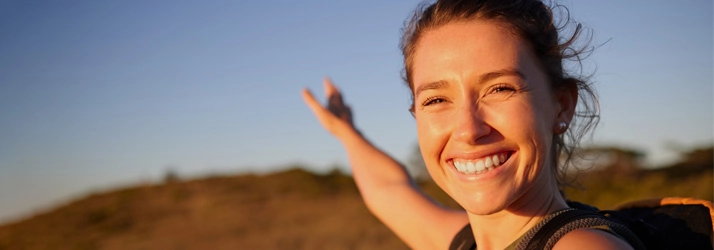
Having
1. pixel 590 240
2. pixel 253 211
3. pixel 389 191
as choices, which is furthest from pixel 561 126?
pixel 253 211

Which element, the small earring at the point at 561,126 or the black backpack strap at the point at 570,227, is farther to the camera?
the small earring at the point at 561,126

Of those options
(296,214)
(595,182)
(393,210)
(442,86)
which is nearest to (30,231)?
(296,214)

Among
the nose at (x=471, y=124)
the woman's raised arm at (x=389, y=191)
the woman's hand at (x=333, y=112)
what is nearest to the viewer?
the nose at (x=471, y=124)

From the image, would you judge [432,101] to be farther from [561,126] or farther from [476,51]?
[561,126]

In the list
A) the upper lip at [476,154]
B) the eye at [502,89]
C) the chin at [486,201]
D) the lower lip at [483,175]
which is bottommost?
the chin at [486,201]

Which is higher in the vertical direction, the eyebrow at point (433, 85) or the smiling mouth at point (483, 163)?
the eyebrow at point (433, 85)

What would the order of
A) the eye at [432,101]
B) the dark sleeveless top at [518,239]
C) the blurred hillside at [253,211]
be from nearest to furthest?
the dark sleeveless top at [518,239]
the eye at [432,101]
the blurred hillside at [253,211]

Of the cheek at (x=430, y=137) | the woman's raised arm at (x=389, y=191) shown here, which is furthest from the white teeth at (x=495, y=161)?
the woman's raised arm at (x=389, y=191)

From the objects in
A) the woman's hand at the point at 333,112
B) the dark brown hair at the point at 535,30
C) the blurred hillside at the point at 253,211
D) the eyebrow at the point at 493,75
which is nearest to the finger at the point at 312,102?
the woman's hand at the point at 333,112

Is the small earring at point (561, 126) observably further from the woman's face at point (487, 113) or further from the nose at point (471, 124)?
the nose at point (471, 124)

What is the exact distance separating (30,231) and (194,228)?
343 centimetres

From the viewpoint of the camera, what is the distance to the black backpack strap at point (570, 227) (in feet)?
5.71

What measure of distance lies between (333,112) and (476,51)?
177cm

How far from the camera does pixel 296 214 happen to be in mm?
13594
